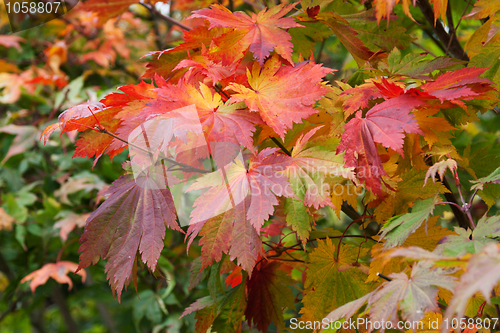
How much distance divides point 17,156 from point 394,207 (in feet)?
5.84

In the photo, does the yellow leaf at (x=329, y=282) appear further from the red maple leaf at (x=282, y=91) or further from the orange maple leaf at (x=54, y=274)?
the orange maple leaf at (x=54, y=274)

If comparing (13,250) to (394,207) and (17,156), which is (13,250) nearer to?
(17,156)

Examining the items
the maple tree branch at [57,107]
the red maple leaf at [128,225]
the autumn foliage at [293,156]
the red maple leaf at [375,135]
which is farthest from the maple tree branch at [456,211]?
the maple tree branch at [57,107]

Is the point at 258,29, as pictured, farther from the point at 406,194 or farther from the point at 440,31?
the point at 440,31

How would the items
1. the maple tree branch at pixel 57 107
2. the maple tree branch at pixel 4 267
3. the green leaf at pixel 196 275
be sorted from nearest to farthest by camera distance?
the green leaf at pixel 196 275 → the maple tree branch at pixel 57 107 → the maple tree branch at pixel 4 267

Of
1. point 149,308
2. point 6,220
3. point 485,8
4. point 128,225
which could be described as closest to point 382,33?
point 485,8

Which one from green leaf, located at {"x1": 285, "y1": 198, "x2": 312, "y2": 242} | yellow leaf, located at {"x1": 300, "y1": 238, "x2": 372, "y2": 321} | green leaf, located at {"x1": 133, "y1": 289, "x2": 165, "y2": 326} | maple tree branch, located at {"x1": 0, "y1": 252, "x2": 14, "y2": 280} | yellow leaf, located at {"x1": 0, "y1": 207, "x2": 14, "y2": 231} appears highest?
green leaf, located at {"x1": 285, "y1": 198, "x2": 312, "y2": 242}

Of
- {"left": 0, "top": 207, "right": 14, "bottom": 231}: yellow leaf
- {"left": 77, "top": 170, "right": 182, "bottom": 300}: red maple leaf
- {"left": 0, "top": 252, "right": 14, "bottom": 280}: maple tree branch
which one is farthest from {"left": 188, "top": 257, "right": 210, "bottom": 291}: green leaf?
{"left": 0, "top": 252, "right": 14, "bottom": 280}: maple tree branch

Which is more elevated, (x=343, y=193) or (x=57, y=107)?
(x=343, y=193)

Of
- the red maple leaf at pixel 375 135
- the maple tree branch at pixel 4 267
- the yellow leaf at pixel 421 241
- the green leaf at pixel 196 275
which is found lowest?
the maple tree branch at pixel 4 267

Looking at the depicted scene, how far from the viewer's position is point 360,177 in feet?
1.74

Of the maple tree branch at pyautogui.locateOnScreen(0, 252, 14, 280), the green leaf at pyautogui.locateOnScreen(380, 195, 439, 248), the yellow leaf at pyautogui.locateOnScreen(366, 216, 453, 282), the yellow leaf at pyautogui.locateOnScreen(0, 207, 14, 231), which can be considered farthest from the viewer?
the maple tree branch at pyautogui.locateOnScreen(0, 252, 14, 280)

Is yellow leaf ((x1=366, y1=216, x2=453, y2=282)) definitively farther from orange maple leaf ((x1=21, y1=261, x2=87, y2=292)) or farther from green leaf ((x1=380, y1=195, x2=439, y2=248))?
orange maple leaf ((x1=21, y1=261, x2=87, y2=292))

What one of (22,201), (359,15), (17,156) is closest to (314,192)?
(359,15)
